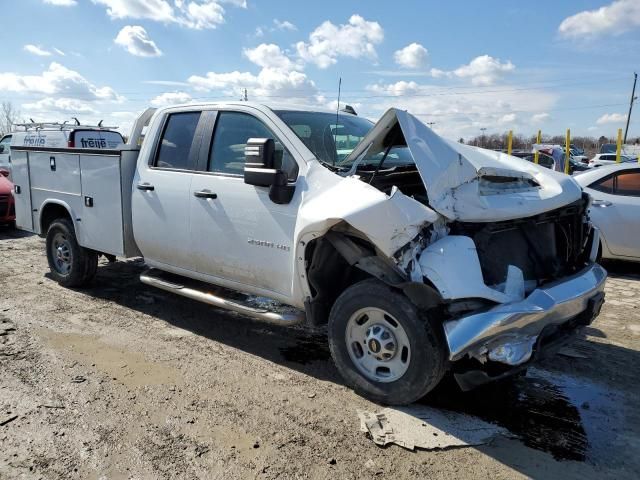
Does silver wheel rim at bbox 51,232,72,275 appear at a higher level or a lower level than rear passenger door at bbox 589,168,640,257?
lower

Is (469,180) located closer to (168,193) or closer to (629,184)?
(168,193)

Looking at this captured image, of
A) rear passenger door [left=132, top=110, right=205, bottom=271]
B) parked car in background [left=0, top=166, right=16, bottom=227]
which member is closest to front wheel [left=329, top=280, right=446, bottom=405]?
rear passenger door [left=132, top=110, right=205, bottom=271]

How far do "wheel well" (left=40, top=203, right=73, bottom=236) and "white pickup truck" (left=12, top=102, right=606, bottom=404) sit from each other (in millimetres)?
1449

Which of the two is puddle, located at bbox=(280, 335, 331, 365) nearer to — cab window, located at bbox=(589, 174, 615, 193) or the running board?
the running board

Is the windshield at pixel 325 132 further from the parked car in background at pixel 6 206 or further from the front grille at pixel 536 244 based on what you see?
the parked car in background at pixel 6 206

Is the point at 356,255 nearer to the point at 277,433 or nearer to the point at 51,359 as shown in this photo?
the point at 277,433

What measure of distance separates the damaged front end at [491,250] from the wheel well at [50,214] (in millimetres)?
4317

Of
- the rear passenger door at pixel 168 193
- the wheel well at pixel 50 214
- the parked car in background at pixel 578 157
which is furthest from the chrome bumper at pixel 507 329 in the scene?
the parked car in background at pixel 578 157

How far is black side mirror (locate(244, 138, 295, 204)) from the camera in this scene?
150 inches

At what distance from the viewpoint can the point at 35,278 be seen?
6949 millimetres

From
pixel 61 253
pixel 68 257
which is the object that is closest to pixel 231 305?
pixel 68 257

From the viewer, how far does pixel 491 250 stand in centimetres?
350

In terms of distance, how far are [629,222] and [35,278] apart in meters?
8.14

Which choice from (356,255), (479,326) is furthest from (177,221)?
(479,326)
